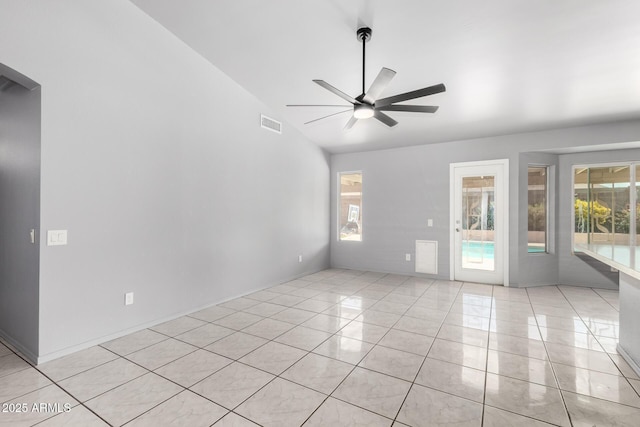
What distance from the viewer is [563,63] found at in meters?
A: 2.99

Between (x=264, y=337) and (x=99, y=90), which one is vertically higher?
(x=99, y=90)

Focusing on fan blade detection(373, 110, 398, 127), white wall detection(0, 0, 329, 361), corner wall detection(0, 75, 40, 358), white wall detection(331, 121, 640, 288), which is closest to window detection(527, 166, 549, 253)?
white wall detection(331, 121, 640, 288)

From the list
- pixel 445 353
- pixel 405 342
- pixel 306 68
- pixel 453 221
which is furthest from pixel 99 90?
pixel 453 221

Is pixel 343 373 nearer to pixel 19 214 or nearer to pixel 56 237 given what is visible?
pixel 56 237

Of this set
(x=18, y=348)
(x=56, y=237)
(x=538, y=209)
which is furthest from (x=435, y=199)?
(x=18, y=348)

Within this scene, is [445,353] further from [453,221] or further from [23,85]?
[23,85]

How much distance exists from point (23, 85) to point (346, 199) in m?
5.13

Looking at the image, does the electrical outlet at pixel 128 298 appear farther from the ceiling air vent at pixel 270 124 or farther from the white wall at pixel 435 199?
the white wall at pixel 435 199

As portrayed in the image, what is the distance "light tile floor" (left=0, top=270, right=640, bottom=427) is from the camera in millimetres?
1859

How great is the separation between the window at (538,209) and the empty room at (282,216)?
0.12 ft

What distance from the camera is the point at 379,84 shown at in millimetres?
2434

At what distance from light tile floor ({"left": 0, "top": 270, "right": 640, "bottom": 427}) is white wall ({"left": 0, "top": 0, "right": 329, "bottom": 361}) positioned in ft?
1.36

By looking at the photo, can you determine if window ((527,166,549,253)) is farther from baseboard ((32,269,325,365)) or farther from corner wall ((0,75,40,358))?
corner wall ((0,75,40,358))

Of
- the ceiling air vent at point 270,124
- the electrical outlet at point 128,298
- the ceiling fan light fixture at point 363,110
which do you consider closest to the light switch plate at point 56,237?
the electrical outlet at point 128,298
